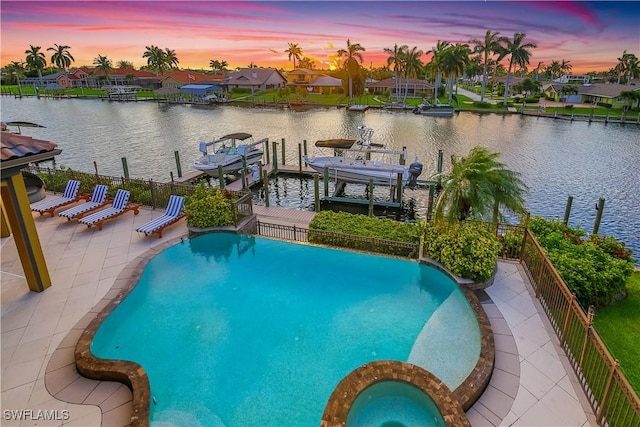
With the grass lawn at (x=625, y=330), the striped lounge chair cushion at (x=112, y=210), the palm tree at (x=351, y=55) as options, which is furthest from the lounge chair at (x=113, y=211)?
the palm tree at (x=351, y=55)

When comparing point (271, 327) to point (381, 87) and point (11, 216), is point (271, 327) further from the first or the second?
point (381, 87)

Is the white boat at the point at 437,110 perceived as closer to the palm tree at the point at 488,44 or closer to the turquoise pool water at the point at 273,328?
the palm tree at the point at 488,44

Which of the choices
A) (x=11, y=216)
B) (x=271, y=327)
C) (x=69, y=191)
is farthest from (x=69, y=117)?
(x=271, y=327)

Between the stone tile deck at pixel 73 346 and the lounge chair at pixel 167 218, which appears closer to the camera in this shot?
the stone tile deck at pixel 73 346

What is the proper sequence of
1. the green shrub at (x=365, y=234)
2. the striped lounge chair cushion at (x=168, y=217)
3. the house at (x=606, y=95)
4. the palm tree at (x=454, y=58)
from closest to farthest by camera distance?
the green shrub at (x=365, y=234)
the striped lounge chair cushion at (x=168, y=217)
the house at (x=606, y=95)
the palm tree at (x=454, y=58)

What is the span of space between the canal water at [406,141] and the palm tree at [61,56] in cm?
3842

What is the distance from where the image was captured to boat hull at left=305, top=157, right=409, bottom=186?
22531 mm

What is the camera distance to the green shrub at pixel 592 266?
1070 cm

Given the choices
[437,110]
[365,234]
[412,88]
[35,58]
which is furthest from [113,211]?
[35,58]

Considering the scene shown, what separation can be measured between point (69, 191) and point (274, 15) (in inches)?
892

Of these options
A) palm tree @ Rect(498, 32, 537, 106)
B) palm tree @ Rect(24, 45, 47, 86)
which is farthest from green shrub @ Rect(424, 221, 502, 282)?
palm tree @ Rect(24, 45, 47, 86)

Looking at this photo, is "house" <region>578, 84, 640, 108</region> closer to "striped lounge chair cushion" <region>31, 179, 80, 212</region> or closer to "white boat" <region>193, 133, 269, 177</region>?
"white boat" <region>193, 133, 269, 177</region>

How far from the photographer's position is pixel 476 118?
184ft

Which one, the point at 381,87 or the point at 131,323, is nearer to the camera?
the point at 131,323
